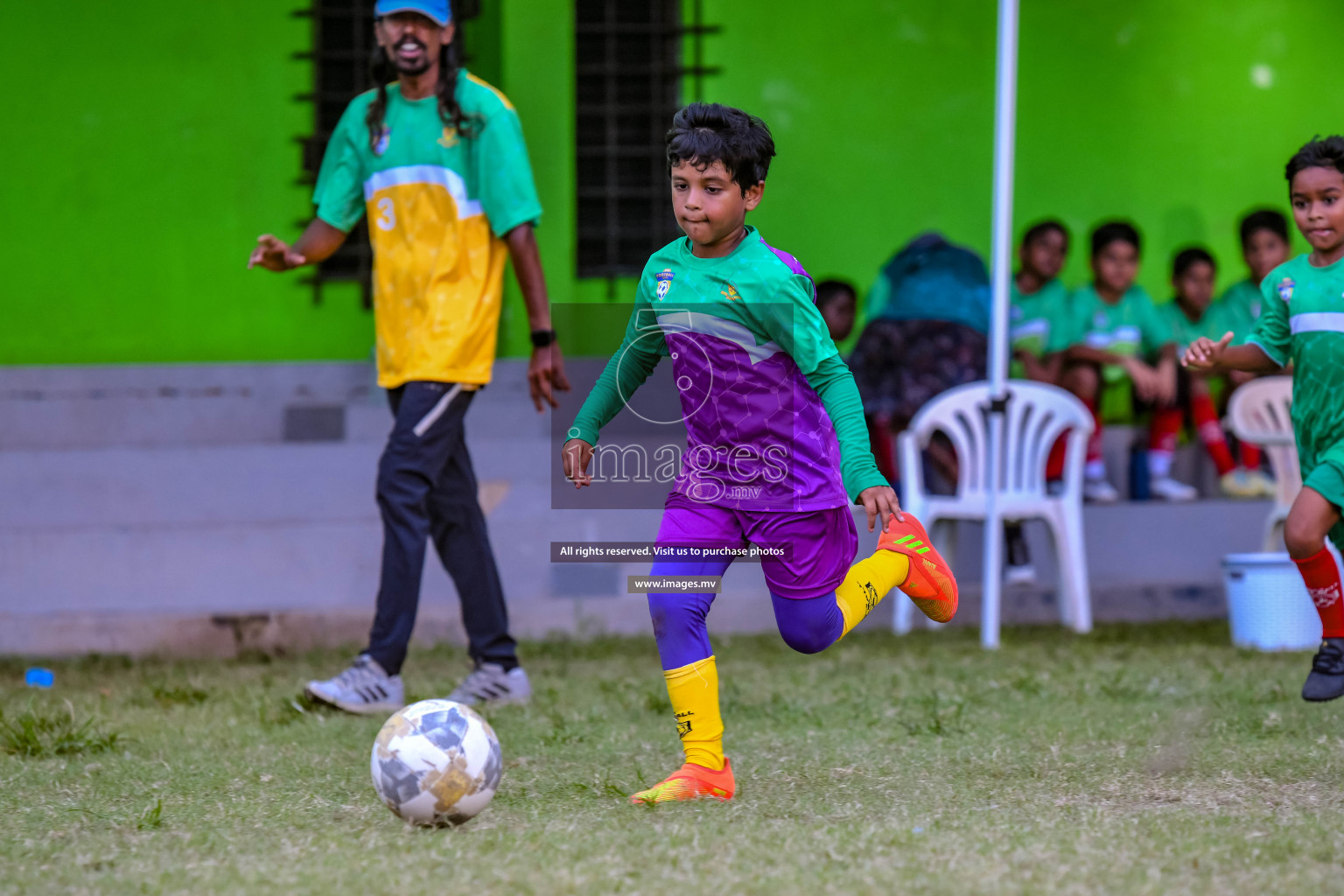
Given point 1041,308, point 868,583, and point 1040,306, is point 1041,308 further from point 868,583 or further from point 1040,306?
point 868,583

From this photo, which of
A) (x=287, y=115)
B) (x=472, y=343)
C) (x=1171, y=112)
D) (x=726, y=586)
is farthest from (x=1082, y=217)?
(x=472, y=343)

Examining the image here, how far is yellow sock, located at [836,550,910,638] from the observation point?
3.60m

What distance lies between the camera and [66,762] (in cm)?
380

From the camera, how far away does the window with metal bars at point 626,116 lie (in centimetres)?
829

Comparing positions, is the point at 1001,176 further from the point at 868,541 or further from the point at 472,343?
the point at 472,343

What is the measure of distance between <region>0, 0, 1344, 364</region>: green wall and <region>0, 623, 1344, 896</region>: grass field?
3014 millimetres

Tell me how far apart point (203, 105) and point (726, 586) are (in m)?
3.91

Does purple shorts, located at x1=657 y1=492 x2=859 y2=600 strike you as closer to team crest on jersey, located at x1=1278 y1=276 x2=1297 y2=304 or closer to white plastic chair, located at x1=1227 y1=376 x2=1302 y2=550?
team crest on jersey, located at x1=1278 y1=276 x2=1297 y2=304

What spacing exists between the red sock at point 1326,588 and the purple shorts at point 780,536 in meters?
1.55

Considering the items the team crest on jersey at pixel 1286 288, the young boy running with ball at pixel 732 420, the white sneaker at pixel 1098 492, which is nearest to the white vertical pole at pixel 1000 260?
the white sneaker at pixel 1098 492

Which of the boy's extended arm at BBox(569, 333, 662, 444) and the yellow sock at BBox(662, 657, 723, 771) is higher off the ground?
the boy's extended arm at BBox(569, 333, 662, 444)

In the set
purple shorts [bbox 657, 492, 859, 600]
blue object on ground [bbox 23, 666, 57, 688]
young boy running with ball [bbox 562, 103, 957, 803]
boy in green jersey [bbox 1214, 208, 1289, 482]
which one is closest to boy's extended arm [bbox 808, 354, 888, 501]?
young boy running with ball [bbox 562, 103, 957, 803]

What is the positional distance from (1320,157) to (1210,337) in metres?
4.31

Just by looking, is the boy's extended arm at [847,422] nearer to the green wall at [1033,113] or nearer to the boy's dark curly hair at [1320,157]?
the boy's dark curly hair at [1320,157]
